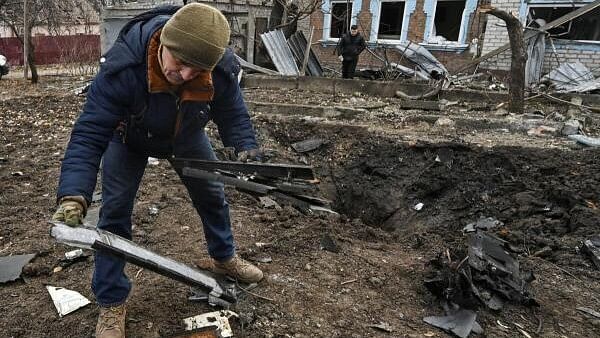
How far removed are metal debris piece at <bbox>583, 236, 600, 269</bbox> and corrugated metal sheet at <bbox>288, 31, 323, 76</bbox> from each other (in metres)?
9.59

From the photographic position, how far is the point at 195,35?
1694 mm

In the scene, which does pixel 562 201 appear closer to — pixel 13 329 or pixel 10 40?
pixel 13 329

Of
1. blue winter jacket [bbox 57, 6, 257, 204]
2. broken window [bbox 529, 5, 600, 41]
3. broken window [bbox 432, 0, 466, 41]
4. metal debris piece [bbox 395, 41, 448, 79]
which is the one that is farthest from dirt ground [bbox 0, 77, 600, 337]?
broken window [bbox 432, 0, 466, 41]

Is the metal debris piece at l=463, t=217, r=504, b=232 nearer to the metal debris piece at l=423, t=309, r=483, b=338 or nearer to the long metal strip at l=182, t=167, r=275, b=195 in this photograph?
the metal debris piece at l=423, t=309, r=483, b=338

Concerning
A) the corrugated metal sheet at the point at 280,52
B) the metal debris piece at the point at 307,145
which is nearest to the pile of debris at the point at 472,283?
the metal debris piece at the point at 307,145

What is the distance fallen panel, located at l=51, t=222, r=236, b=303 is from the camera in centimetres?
166

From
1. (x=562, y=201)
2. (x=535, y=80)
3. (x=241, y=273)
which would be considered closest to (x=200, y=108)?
(x=241, y=273)

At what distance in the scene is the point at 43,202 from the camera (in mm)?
3932

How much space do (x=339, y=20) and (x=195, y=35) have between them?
44.5 feet

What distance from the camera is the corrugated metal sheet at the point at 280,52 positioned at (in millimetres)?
11734

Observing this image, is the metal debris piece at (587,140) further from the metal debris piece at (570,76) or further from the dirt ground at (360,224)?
the metal debris piece at (570,76)

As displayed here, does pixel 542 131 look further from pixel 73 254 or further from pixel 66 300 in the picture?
pixel 66 300

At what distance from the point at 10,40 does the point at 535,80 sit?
19.0 m

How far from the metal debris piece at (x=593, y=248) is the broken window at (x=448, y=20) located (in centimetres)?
1052
